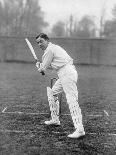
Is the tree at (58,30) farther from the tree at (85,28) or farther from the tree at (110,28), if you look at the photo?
the tree at (110,28)

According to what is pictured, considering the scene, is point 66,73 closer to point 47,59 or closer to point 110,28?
point 47,59

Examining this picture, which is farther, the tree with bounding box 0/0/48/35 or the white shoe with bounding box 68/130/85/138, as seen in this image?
the tree with bounding box 0/0/48/35

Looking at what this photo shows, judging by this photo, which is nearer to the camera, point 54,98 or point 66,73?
point 66,73

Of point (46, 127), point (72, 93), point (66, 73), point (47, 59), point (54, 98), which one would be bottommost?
point (46, 127)

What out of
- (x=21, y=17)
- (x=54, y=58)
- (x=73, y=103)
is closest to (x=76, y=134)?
(x=73, y=103)

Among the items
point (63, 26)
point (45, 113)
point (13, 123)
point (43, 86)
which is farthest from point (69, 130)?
point (63, 26)

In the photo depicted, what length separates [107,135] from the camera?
799 cm

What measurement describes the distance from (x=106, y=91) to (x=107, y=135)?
25.0 ft

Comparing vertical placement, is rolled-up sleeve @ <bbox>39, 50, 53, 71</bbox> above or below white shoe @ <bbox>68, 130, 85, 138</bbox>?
above

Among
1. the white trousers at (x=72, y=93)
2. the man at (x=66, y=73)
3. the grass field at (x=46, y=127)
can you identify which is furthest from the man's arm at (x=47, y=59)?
the grass field at (x=46, y=127)

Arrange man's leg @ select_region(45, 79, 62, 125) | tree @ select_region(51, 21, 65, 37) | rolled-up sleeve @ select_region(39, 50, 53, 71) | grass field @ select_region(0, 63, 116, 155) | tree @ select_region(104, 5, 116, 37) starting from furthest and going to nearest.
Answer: tree @ select_region(51, 21, 65, 37)
tree @ select_region(104, 5, 116, 37)
man's leg @ select_region(45, 79, 62, 125)
rolled-up sleeve @ select_region(39, 50, 53, 71)
grass field @ select_region(0, 63, 116, 155)

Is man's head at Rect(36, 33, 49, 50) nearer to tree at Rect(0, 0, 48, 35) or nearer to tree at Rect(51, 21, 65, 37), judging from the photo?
tree at Rect(0, 0, 48, 35)

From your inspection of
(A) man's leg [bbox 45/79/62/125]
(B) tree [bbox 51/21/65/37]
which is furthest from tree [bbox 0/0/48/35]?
(A) man's leg [bbox 45/79/62/125]

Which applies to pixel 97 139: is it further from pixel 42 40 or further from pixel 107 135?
pixel 42 40
